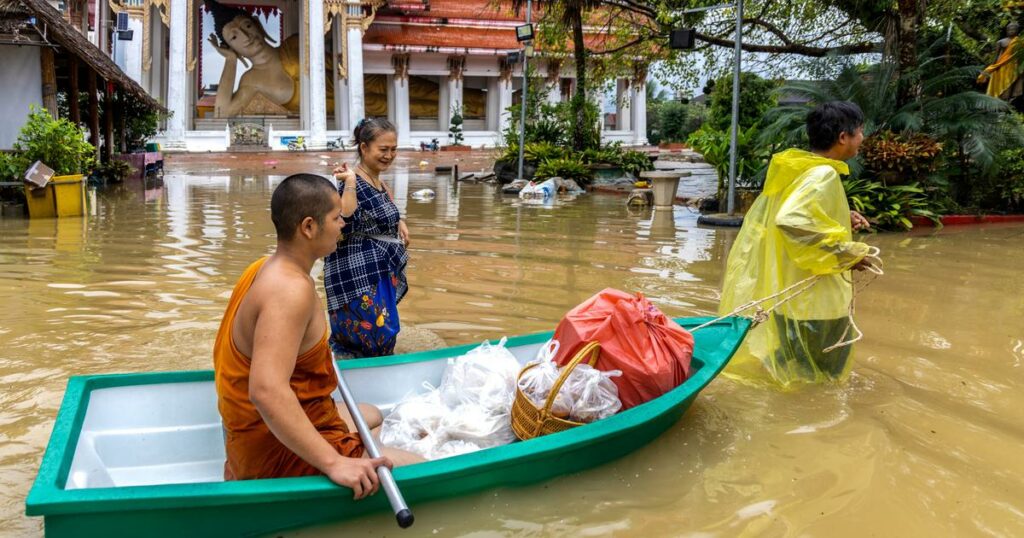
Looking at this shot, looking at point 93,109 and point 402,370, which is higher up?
point 93,109

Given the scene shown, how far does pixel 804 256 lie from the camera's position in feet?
13.1

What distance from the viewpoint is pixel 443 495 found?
2861 mm

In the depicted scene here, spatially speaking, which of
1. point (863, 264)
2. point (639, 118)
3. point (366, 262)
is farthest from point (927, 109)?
point (639, 118)

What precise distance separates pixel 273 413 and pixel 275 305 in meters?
0.31

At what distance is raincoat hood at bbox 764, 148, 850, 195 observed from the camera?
403 centimetres

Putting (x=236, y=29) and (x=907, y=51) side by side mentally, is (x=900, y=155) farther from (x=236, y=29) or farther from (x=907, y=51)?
(x=236, y=29)

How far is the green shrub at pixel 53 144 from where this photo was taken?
463 inches

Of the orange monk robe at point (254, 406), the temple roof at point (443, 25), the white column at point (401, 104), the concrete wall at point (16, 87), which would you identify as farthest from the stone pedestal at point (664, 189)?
the white column at point (401, 104)

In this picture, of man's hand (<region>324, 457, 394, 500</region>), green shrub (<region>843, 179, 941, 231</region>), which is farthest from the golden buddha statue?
man's hand (<region>324, 457, 394, 500</region>)

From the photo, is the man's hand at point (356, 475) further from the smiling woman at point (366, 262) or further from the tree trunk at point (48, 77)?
the tree trunk at point (48, 77)

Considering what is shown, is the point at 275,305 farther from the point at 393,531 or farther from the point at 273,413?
the point at 393,531

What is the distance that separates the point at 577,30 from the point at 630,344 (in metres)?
14.8

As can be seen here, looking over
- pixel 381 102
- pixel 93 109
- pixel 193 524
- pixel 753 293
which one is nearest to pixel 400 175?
pixel 93 109

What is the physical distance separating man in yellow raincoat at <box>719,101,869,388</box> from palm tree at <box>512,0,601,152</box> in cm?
1320
